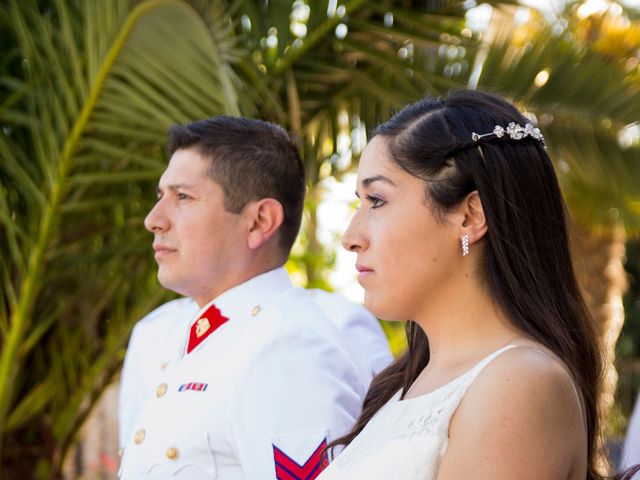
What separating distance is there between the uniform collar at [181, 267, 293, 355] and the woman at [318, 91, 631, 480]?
35.1 inches

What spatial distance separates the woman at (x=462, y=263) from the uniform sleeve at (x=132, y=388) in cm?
141

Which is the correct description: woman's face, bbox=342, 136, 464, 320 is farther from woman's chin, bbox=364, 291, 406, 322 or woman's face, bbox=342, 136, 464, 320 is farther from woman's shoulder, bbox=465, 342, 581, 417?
woman's shoulder, bbox=465, 342, 581, 417

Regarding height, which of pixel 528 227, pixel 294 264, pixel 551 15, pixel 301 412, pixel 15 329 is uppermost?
pixel 551 15

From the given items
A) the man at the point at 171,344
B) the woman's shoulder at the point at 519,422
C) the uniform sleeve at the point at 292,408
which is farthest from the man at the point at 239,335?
the woman's shoulder at the point at 519,422

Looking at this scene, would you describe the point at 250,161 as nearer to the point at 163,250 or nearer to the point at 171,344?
the point at 163,250

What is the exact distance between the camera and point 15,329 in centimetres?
390

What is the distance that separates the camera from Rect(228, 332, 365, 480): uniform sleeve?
2320mm

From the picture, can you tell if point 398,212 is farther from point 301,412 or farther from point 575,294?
point 301,412

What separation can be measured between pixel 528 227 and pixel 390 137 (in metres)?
0.32

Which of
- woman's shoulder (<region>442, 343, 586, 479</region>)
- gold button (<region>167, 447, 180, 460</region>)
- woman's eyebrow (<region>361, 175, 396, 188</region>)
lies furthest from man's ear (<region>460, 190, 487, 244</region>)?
gold button (<region>167, 447, 180, 460</region>)

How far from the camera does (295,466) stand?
2.32m

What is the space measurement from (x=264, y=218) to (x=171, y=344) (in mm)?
537

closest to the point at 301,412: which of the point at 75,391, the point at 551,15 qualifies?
the point at 75,391

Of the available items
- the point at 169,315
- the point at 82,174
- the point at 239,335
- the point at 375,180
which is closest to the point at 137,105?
the point at 82,174
